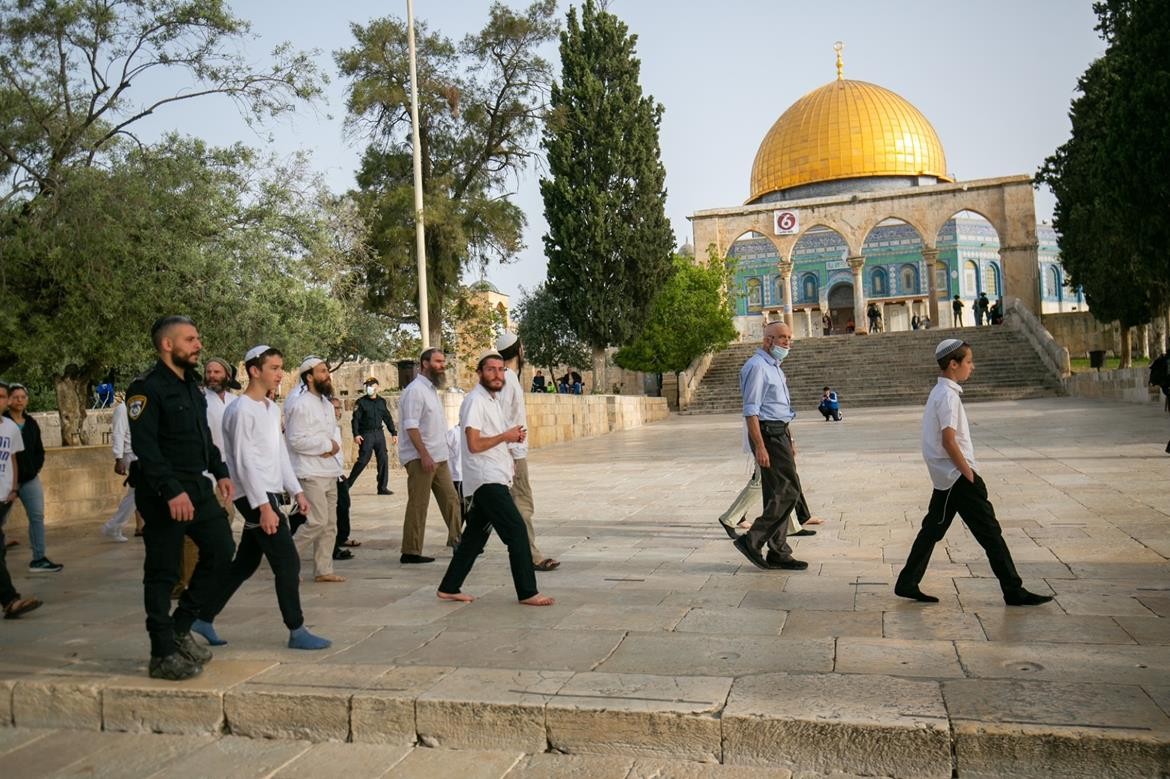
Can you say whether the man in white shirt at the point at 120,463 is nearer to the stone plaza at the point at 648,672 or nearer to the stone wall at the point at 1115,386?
the stone plaza at the point at 648,672

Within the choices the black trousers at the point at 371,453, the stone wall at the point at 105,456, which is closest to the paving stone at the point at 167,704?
the black trousers at the point at 371,453

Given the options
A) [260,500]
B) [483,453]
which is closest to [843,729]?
[483,453]

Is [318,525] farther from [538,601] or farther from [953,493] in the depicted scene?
[953,493]

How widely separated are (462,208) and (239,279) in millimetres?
11589

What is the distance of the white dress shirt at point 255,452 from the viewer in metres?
4.99

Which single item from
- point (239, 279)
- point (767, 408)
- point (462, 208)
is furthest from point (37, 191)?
point (462, 208)

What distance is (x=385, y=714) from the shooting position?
3.95 meters

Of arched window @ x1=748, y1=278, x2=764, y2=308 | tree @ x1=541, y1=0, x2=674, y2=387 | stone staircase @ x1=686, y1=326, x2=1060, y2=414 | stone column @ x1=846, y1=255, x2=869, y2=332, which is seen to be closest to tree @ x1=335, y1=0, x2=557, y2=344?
tree @ x1=541, y1=0, x2=674, y2=387

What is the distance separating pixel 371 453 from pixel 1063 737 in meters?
9.05

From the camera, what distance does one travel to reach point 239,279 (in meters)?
13.7

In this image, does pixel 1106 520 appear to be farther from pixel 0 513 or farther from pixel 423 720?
pixel 0 513

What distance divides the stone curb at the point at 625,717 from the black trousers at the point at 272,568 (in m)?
0.37

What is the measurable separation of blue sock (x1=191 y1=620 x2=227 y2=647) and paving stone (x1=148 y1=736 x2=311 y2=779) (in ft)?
3.18

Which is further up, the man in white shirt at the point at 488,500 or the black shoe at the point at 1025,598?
the man in white shirt at the point at 488,500
